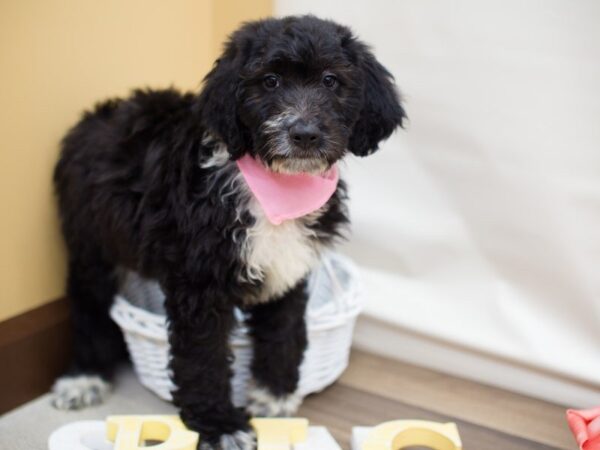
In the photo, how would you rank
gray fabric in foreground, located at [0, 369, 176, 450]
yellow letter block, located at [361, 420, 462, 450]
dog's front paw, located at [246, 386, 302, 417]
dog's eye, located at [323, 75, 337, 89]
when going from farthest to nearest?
dog's front paw, located at [246, 386, 302, 417]
gray fabric in foreground, located at [0, 369, 176, 450]
yellow letter block, located at [361, 420, 462, 450]
dog's eye, located at [323, 75, 337, 89]

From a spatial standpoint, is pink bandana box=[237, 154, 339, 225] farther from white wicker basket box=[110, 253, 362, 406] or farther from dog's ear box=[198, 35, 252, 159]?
white wicker basket box=[110, 253, 362, 406]

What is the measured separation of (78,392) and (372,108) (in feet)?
4.35

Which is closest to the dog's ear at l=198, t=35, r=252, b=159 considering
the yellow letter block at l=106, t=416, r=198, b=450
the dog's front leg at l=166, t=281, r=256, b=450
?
the dog's front leg at l=166, t=281, r=256, b=450

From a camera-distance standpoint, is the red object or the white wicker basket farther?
the white wicker basket

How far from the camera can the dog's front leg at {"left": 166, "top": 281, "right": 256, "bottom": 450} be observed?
1.93m

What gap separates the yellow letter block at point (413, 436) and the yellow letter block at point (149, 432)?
485mm

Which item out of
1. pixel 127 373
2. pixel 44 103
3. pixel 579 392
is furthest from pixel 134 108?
pixel 579 392

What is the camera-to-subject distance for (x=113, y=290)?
2367 mm

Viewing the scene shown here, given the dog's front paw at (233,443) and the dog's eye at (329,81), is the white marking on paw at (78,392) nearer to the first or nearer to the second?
the dog's front paw at (233,443)

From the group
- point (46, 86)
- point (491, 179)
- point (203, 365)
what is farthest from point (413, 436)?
point (46, 86)

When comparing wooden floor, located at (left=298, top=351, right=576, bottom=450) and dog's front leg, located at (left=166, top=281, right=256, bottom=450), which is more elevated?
dog's front leg, located at (left=166, top=281, right=256, bottom=450)

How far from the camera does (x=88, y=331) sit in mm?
2377

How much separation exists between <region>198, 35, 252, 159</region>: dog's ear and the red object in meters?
1.15

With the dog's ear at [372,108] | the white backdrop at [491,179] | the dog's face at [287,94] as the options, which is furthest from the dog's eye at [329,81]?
the white backdrop at [491,179]
